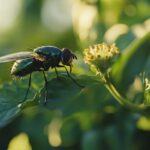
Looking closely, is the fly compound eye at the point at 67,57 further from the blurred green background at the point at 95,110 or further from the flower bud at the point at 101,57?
the flower bud at the point at 101,57

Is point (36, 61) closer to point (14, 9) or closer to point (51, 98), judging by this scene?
point (51, 98)

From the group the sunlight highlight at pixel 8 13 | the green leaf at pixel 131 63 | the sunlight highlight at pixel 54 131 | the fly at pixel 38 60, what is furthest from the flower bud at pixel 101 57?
the sunlight highlight at pixel 8 13

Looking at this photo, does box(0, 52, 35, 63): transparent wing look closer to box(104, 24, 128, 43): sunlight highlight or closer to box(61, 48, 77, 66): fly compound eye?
box(61, 48, 77, 66): fly compound eye

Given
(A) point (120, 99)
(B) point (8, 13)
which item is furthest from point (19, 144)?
(B) point (8, 13)

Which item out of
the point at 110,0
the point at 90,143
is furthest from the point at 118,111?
the point at 110,0

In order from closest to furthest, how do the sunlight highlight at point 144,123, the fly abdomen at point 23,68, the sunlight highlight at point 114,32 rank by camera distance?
the sunlight highlight at point 144,123
the fly abdomen at point 23,68
the sunlight highlight at point 114,32
